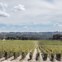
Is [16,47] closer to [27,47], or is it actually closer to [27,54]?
[27,47]

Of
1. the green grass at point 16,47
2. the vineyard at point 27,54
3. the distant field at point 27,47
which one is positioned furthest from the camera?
the green grass at point 16,47

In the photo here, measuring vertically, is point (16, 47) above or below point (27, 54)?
above

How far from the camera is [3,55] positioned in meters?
33.7

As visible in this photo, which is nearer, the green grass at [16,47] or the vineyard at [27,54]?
the vineyard at [27,54]

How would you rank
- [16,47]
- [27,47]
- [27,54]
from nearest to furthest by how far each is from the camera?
[27,54], [16,47], [27,47]

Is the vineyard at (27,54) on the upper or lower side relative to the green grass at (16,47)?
lower

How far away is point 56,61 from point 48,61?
959 mm

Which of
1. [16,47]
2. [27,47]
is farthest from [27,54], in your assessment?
[27,47]

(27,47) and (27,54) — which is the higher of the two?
(27,47)

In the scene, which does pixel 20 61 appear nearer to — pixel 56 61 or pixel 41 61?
pixel 41 61

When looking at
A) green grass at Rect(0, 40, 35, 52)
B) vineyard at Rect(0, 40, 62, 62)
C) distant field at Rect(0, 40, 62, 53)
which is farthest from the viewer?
green grass at Rect(0, 40, 35, 52)

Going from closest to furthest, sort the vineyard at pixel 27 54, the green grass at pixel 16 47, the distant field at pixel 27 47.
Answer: the vineyard at pixel 27 54, the distant field at pixel 27 47, the green grass at pixel 16 47

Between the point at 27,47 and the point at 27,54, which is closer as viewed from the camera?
the point at 27,54

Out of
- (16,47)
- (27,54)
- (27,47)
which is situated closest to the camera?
(27,54)
